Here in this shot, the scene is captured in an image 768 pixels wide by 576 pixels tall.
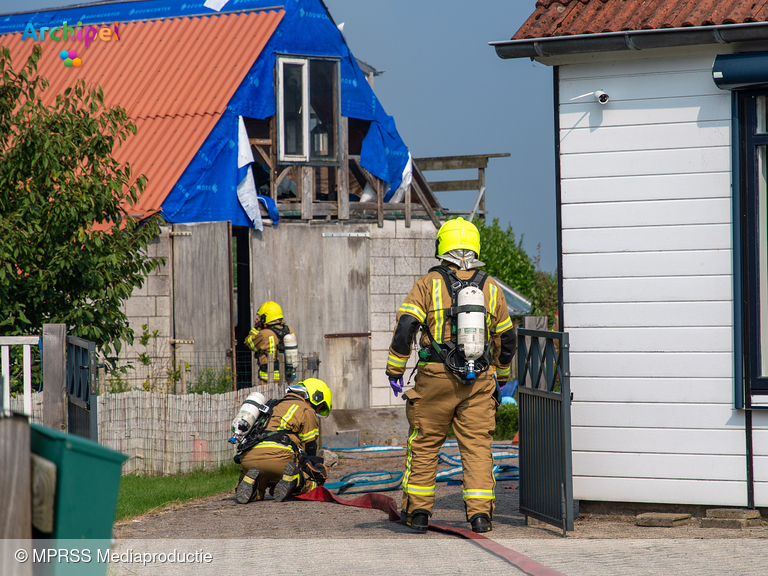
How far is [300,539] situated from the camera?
5652 mm

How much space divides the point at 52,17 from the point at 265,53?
237 inches

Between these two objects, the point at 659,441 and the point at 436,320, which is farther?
the point at 659,441

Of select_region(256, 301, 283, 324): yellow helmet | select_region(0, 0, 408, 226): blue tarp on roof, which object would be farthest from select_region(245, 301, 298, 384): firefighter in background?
select_region(0, 0, 408, 226): blue tarp on roof

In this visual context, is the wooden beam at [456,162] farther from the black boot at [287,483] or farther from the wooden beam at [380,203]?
the black boot at [287,483]

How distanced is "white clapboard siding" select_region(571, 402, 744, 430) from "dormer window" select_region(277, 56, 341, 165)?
8.92 meters

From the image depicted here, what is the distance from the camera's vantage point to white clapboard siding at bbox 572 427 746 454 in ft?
19.6

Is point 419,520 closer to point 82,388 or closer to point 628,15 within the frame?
→ point 82,388

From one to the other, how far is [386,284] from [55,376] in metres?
9.20

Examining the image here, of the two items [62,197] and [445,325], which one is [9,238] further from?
[445,325]

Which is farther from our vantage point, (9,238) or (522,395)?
(9,238)

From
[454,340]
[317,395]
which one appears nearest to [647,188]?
[454,340]

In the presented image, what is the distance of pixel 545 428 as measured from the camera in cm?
589

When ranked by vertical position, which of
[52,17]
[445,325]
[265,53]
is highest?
[52,17]

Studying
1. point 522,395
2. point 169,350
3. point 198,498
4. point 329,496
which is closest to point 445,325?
point 522,395
